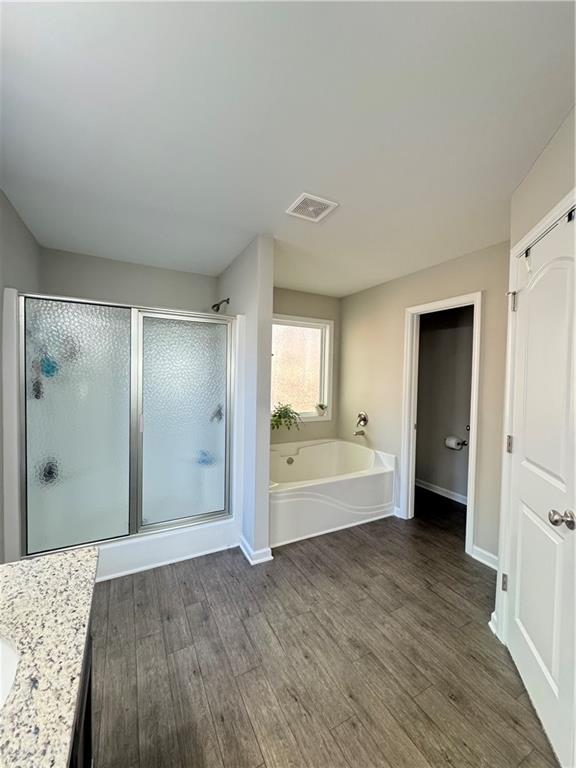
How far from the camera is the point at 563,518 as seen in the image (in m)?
1.17

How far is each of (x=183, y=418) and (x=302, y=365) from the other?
1.88 m

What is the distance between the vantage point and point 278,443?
3.77m

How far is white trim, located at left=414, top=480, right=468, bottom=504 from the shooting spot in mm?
3627

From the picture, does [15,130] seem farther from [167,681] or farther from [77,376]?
[167,681]

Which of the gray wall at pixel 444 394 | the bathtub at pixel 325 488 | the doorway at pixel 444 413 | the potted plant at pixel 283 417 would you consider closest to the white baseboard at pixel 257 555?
the bathtub at pixel 325 488

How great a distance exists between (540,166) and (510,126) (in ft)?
1.02

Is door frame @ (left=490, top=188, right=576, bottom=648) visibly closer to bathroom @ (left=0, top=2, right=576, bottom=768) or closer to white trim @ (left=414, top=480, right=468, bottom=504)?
bathroom @ (left=0, top=2, right=576, bottom=768)

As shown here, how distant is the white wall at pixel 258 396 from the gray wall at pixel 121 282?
42.4 inches

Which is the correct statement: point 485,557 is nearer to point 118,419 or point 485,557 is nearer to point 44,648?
point 44,648

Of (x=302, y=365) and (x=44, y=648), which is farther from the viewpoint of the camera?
(x=302, y=365)

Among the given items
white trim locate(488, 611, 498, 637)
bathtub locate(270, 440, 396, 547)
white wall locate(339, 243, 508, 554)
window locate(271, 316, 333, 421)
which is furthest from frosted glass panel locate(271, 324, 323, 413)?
white trim locate(488, 611, 498, 637)

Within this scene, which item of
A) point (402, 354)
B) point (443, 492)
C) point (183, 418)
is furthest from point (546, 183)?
point (443, 492)

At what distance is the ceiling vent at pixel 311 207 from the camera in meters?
1.89

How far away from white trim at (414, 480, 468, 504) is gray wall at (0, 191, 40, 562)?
415 centimetres
